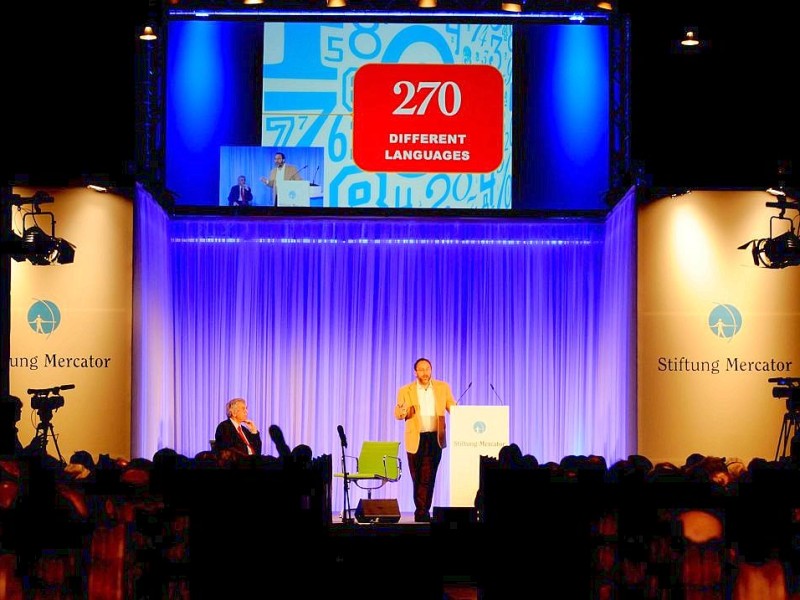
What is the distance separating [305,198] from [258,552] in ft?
22.8

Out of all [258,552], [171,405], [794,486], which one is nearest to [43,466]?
[258,552]

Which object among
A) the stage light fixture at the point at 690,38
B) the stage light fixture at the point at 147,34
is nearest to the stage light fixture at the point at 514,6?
the stage light fixture at the point at 690,38

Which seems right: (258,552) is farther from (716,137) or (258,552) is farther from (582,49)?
(582,49)

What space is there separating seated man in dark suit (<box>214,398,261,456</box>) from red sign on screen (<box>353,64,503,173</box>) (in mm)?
3367

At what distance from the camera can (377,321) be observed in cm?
1197

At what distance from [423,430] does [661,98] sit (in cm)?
408

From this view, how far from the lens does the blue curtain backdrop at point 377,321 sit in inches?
464

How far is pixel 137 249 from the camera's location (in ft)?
32.9

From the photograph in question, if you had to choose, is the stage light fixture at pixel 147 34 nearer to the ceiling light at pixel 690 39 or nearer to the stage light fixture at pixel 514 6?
the stage light fixture at pixel 514 6

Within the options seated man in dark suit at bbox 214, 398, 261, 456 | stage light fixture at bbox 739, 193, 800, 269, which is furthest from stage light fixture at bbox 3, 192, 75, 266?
stage light fixture at bbox 739, 193, 800, 269

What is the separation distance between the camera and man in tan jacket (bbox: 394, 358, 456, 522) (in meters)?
9.89

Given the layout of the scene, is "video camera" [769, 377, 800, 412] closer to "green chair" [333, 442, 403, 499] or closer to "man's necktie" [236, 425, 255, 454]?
"green chair" [333, 442, 403, 499]

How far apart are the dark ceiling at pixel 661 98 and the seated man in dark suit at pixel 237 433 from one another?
250cm

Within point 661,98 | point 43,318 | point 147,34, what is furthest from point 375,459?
point 147,34
